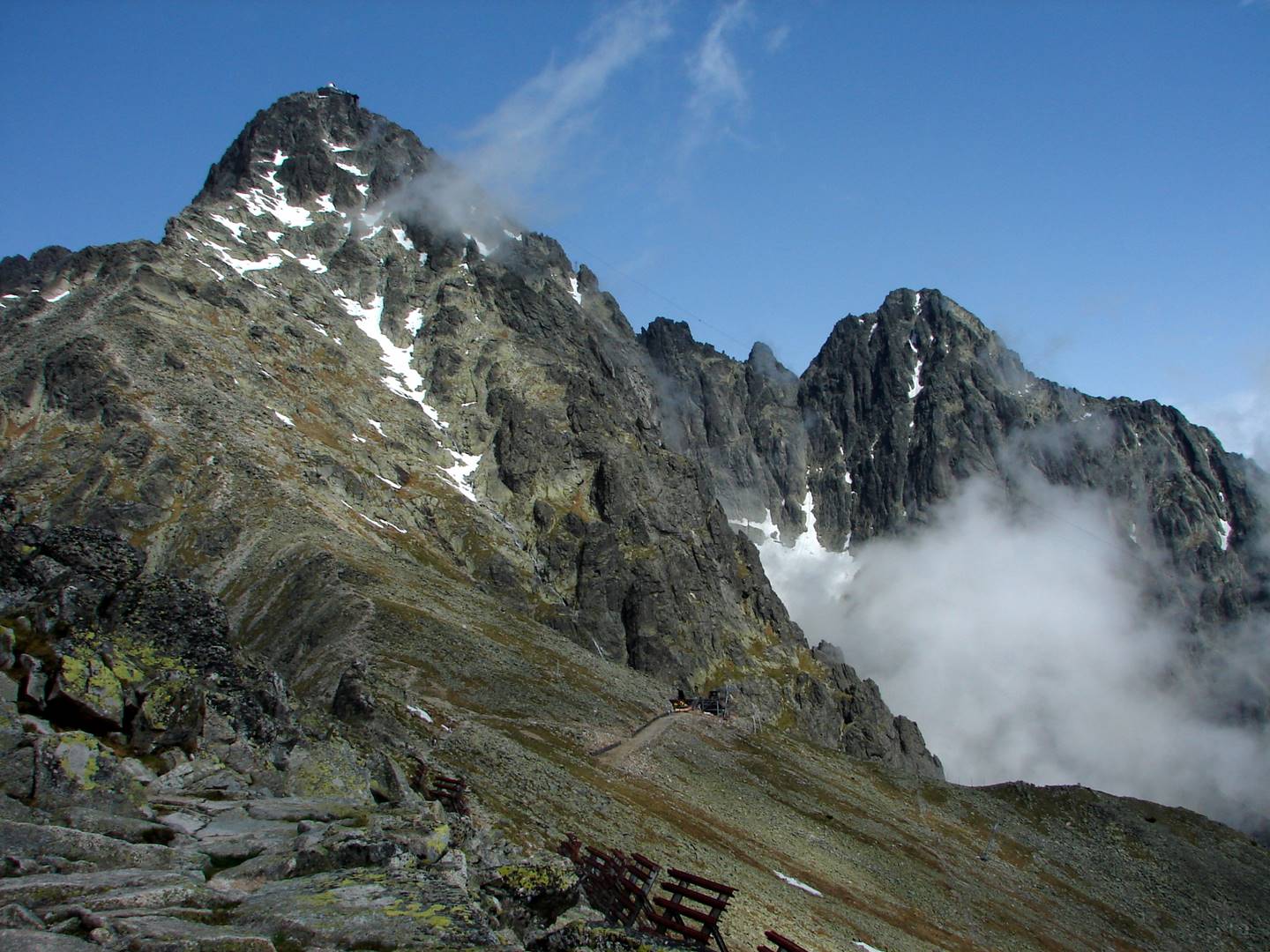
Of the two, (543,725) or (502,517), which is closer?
(543,725)

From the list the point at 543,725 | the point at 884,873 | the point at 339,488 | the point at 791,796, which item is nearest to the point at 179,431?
the point at 339,488

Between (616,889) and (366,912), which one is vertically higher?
(366,912)

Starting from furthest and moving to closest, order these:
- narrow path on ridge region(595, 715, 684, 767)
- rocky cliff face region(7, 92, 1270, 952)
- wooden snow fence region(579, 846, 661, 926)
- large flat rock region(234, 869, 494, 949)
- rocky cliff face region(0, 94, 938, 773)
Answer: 1. rocky cliff face region(0, 94, 938, 773)
2. narrow path on ridge region(595, 715, 684, 767)
3. wooden snow fence region(579, 846, 661, 926)
4. rocky cliff face region(7, 92, 1270, 952)
5. large flat rock region(234, 869, 494, 949)

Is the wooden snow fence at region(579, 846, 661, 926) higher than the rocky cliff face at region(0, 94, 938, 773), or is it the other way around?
the rocky cliff face at region(0, 94, 938, 773)

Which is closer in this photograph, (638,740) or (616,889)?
(616,889)

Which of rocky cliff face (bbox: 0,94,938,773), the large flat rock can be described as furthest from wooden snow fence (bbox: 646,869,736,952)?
rocky cliff face (bbox: 0,94,938,773)

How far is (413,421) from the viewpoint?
194 metres

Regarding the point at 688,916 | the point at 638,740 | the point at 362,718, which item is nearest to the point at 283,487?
the point at 638,740

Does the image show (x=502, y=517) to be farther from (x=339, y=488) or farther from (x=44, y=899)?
(x=44, y=899)

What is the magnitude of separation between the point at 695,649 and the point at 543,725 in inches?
4663

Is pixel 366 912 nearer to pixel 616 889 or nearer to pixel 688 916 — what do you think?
pixel 616 889

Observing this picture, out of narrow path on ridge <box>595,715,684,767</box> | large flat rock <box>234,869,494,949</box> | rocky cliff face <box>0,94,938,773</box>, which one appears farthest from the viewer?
rocky cliff face <box>0,94,938,773</box>

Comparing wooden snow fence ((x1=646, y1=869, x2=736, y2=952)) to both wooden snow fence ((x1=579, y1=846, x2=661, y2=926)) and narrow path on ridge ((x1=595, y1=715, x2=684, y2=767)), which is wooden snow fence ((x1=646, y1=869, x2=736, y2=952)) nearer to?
wooden snow fence ((x1=579, y1=846, x2=661, y2=926))

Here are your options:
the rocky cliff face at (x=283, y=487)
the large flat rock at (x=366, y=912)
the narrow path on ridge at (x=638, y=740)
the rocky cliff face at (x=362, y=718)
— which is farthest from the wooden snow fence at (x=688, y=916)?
the rocky cliff face at (x=283, y=487)
